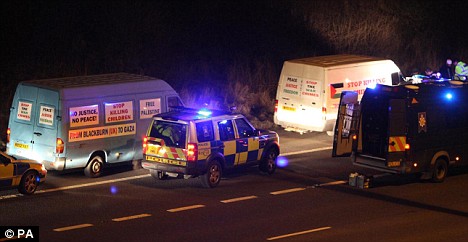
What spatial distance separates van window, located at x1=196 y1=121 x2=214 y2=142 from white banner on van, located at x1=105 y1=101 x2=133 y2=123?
236 cm

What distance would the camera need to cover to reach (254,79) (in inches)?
1314

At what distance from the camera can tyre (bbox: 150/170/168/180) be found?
21.0 metres

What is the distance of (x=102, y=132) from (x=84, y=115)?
2.05 feet

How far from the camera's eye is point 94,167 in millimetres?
21500

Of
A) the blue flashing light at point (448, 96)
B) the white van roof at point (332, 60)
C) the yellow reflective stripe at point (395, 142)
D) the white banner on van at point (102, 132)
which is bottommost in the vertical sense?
the yellow reflective stripe at point (395, 142)

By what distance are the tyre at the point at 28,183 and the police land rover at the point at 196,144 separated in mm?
2360

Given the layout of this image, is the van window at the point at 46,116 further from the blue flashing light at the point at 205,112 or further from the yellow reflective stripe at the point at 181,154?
the blue flashing light at the point at 205,112

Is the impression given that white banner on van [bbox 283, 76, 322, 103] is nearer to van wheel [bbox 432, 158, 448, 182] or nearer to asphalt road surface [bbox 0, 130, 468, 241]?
asphalt road surface [bbox 0, 130, 468, 241]

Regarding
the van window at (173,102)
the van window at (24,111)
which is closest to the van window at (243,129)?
the van window at (173,102)

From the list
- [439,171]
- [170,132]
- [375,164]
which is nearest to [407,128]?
[375,164]

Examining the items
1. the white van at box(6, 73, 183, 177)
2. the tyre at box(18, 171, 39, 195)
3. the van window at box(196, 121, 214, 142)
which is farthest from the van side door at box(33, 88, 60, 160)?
the van window at box(196, 121, 214, 142)

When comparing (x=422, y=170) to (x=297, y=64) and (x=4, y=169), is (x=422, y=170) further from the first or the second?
(x=4, y=169)

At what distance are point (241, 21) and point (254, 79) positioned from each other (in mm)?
8999

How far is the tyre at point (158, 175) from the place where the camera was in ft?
68.9
